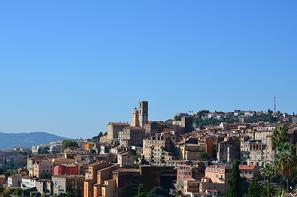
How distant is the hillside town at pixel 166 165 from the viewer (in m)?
50.8

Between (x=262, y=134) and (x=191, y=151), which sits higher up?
(x=262, y=134)

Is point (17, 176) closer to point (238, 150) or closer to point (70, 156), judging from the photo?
point (70, 156)

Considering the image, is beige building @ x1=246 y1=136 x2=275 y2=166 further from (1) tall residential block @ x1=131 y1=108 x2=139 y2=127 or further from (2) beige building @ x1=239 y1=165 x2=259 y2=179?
(1) tall residential block @ x1=131 y1=108 x2=139 y2=127

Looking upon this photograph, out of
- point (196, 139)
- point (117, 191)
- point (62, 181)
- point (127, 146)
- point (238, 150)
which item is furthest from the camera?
point (127, 146)

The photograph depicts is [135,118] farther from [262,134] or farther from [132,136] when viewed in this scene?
[262,134]

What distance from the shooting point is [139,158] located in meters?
77.0

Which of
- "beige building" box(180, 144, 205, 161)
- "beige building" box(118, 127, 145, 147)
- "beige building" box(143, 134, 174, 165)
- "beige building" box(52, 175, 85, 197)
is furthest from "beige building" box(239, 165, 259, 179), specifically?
"beige building" box(118, 127, 145, 147)

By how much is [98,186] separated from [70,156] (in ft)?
Result: 72.1

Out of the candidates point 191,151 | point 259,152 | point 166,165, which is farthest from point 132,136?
point 259,152

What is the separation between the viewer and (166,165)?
70312 millimetres

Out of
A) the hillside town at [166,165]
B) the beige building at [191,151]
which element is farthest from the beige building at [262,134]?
the beige building at [191,151]

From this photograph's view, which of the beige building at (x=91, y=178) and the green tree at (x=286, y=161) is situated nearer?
the green tree at (x=286, y=161)

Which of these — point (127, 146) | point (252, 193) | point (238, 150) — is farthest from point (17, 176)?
point (252, 193)

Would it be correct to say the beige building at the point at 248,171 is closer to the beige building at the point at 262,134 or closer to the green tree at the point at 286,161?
the beige building at the point at 262,134
